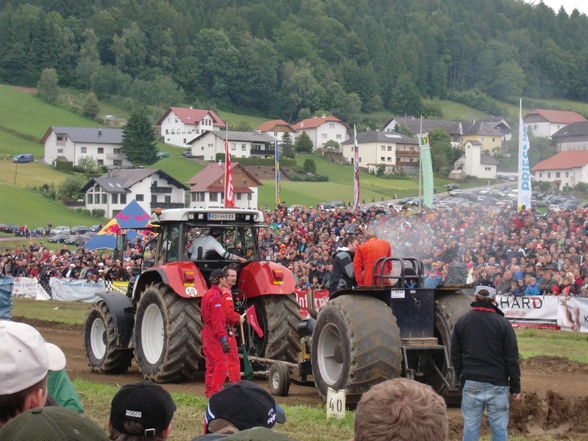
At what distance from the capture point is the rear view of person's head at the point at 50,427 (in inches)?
119

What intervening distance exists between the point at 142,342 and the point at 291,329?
7.63 ft

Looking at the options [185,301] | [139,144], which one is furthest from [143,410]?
[139,144]

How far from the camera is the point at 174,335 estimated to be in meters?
12.4

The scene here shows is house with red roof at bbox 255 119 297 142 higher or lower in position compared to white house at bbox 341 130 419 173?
higher

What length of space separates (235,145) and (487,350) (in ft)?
355

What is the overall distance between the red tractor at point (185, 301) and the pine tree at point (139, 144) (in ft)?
312

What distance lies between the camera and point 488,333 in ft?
26.1

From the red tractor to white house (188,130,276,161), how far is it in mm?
97504

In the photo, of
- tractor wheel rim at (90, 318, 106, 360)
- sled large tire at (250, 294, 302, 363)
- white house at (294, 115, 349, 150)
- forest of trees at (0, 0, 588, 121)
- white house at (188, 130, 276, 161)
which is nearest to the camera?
sled large tire at (250, 294, 302, 363)

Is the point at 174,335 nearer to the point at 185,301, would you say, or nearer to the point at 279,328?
the point at 185,301

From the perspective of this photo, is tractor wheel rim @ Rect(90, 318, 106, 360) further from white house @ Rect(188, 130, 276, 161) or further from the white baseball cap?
white house @ Rect(188, 130, 276, 161)

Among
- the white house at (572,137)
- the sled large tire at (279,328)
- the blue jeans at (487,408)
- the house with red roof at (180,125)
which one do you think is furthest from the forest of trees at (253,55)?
the blue jeans at (487,408)

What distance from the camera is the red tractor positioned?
12.5 metres

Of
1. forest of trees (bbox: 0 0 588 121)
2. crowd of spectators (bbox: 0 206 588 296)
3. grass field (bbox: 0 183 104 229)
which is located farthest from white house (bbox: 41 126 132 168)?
crowd of spectators (bbox: 0 206 588 296)
